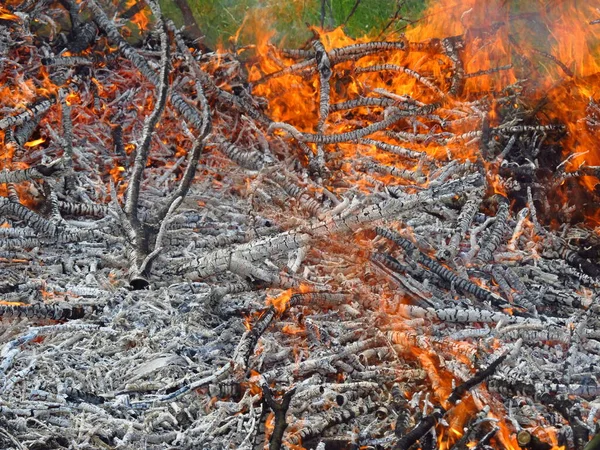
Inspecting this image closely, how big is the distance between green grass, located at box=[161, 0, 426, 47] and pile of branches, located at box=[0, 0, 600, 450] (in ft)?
1.46

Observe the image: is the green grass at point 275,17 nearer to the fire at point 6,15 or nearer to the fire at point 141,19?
the fire at point 141,19

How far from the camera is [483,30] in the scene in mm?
7984

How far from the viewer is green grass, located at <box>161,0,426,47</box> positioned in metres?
7.92

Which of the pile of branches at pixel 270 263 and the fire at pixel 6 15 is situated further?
the fire at pixel 6 15

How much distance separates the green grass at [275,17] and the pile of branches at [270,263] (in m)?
0.45

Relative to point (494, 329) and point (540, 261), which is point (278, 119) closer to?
point (540, 261)

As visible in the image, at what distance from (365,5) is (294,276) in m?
4.49

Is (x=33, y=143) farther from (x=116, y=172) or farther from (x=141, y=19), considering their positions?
(x=141, y=19)

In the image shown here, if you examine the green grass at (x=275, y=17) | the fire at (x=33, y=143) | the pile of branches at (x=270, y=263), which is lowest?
the pile of branches at (x=270, y=263)

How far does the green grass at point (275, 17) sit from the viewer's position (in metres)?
7.92

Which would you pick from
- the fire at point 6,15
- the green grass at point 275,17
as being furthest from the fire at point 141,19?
the fire at point 6,15

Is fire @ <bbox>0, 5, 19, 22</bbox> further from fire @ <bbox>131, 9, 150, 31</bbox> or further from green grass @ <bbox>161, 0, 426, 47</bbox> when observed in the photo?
green grass @ <bbox>161, 0, 426, 47</bbox>

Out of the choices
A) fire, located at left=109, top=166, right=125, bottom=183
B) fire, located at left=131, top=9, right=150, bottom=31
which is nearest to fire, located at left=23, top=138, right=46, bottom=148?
fire, located at left=109, top=166, right=125, bottom=183

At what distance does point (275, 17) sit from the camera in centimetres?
801
